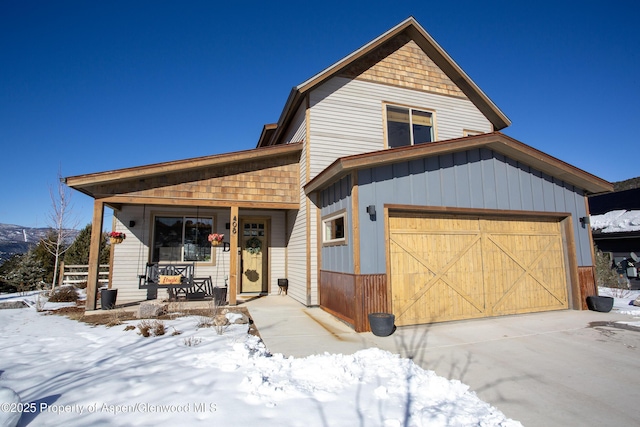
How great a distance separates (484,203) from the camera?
7203 millimetres

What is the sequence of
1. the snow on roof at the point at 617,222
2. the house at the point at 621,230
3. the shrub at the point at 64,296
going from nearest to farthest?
the shrub at the point at 64,296 < the house at the point at 621,230 < the snow on roof at the point at 617,222

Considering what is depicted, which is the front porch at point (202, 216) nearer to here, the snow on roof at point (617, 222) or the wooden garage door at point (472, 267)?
the wooden garage door at point (472, 267)

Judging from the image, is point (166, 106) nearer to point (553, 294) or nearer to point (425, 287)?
point (425, 287)

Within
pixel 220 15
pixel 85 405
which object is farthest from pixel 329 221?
pixel 220 15

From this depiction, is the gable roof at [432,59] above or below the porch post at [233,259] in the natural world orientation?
above

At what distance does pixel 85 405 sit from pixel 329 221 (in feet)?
18.3

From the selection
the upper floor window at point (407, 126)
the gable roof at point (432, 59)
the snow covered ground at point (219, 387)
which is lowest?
the snow covered ground at point (219, 387)

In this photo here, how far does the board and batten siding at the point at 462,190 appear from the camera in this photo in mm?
6180

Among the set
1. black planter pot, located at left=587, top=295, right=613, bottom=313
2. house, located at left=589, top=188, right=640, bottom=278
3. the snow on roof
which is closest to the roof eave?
black planter pot, located at left=587, top=295, right=613, bottom=313

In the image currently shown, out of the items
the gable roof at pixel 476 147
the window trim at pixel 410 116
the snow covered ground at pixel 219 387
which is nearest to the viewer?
the snow covered ground at pixel 219 387

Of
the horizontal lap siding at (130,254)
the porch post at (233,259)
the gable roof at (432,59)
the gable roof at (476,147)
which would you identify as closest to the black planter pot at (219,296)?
the porch post at (233,259)

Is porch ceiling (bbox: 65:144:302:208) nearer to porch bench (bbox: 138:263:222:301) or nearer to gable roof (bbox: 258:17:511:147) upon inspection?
gable roof (bbox: 258:17:511:147)

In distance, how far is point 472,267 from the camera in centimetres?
700

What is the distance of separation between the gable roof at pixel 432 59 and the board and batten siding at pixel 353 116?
1.19 feet
